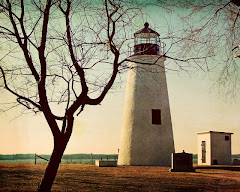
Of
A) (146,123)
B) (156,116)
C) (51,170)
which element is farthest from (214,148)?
(51,170)

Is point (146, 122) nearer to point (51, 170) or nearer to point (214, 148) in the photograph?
point (214, 148)

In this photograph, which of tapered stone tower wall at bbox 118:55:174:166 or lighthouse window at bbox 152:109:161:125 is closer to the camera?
tapered stone tower wall at bbox 118:55:174:166

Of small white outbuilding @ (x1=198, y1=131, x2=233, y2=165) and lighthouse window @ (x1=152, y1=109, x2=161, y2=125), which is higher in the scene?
lighthouse window @ (x1=152, y1=109, x2=161, y2=125)

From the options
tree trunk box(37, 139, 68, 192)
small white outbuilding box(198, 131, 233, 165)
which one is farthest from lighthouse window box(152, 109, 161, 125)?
tree trunk box(37, 139, 68, 192)

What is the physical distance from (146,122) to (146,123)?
0.06 metres

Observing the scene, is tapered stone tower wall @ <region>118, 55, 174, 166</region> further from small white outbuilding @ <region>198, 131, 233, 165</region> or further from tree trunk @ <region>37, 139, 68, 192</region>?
tree trunk @ <region>37, 139, 68, 192</region>

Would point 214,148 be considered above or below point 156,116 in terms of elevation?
below

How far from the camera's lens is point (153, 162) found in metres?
22.9

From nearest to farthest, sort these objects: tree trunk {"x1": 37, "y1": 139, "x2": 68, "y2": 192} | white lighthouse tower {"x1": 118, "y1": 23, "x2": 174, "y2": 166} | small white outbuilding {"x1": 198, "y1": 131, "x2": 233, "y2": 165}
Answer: tree trunk {"x1": 37, "y1": 139, "x2": 68, "y2": 192} → white lighthouse tower {"x1": 118, "y1": 23, "x2": 174, "y2": 166} → small white outbuilding {"x1": 198, "y1": 131, "x2": 233, "y2": 165}

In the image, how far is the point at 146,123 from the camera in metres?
23.3

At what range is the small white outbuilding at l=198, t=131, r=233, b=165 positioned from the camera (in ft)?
85.9

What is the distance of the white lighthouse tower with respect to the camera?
23.0m

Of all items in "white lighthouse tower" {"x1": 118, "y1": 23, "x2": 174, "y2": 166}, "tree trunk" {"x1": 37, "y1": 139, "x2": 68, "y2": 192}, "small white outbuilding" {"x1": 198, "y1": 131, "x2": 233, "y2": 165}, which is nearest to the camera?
"tree trunk" {"x1": 37, "y1": 139, "x2": 68, "y2": 192}

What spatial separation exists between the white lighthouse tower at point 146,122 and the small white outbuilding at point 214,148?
3.87m
